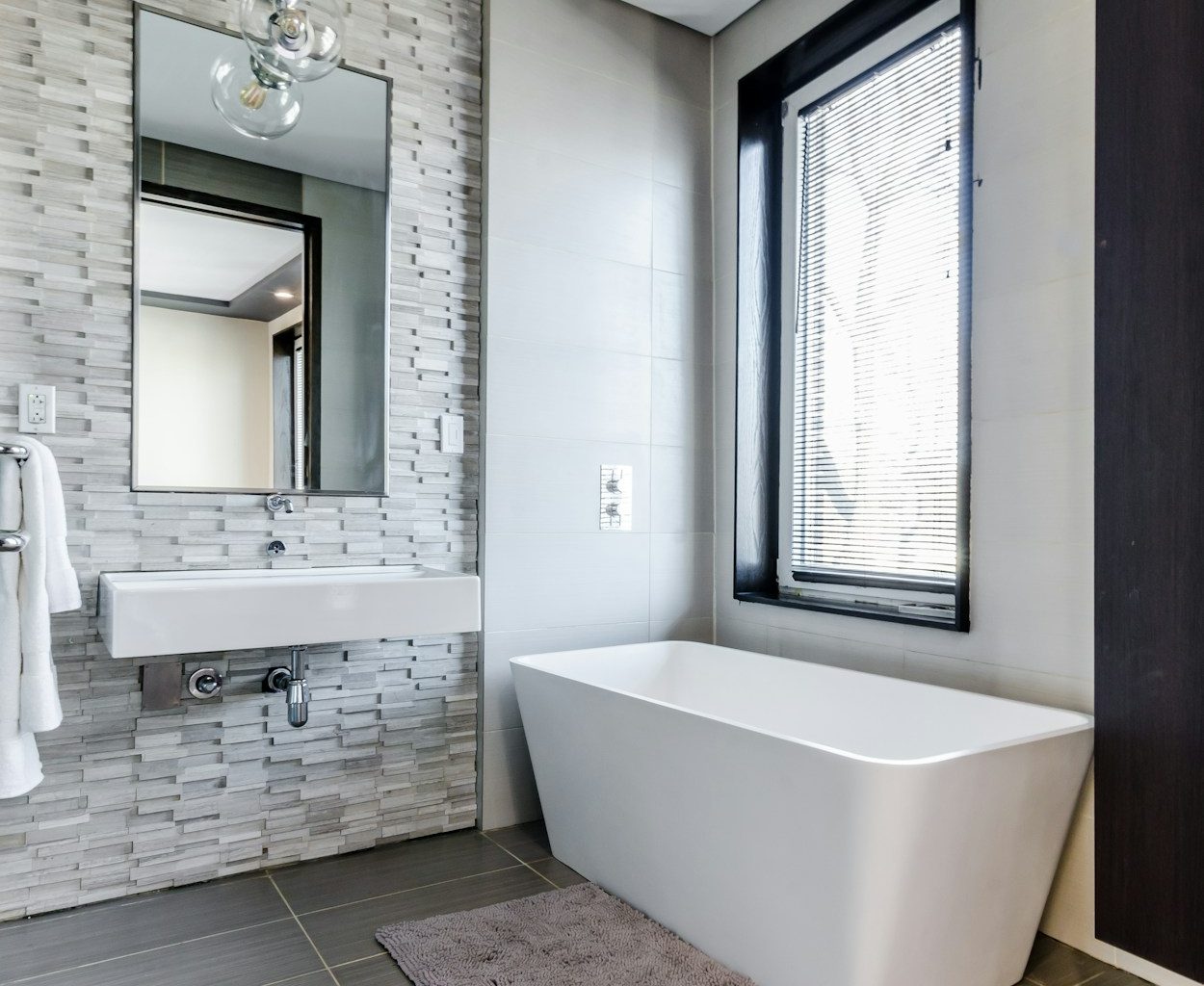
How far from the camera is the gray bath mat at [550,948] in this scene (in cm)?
192

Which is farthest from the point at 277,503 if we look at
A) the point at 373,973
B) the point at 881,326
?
the point at 881,326

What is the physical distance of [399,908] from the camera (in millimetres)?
2293

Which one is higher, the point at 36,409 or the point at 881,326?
the point at 881,326

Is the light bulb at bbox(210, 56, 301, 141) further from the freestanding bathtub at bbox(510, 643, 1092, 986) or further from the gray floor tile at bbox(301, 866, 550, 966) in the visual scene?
the gray floor tile at bbox(301, 866, 550, 966)

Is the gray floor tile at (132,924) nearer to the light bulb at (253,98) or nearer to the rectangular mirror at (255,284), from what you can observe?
the rectangular mirror at (255,284)

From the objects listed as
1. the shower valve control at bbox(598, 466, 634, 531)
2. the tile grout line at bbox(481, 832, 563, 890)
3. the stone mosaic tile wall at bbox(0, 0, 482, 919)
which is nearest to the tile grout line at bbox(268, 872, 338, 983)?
the stone mosaic tile wall at bbox(0, 0, 482, 919)

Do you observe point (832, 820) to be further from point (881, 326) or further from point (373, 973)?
point (881, 326)

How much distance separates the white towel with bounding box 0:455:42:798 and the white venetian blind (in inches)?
90.9

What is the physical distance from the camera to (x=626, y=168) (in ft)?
10.5

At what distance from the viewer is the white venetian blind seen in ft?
8.54

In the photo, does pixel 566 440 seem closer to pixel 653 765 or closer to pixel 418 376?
pixel 418 376

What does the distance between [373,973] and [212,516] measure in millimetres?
1264

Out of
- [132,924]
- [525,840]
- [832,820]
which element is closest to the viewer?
[832,820]

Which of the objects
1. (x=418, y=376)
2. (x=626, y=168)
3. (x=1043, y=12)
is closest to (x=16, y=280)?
(x=418, y=376)
